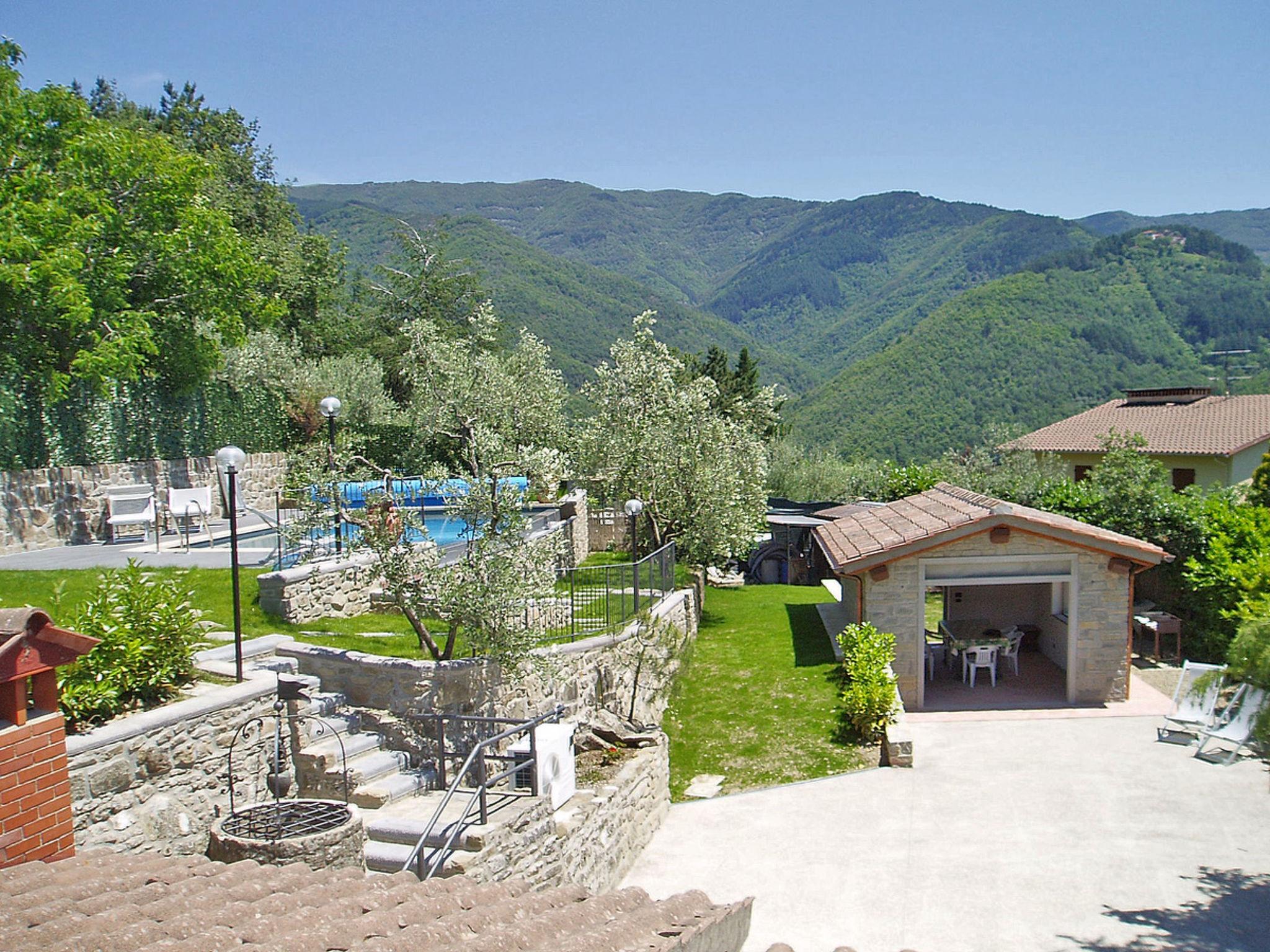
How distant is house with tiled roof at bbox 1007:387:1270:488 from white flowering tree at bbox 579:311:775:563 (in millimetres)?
19970

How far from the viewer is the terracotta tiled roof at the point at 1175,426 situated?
3853 centimetres

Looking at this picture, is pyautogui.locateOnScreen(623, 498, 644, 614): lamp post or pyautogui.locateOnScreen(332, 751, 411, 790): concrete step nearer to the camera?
pyautogui.locateOnScreen(332, 751, 411, 790): concrete step

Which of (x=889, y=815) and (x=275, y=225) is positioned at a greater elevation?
(x=275, y=225)

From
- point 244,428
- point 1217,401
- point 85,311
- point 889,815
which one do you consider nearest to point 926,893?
Answer: point 889,815

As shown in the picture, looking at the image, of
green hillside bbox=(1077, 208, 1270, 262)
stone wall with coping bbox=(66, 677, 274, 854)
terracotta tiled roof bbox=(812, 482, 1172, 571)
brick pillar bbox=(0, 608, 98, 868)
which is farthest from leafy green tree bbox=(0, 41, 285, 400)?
green hillside bbox=(1077, 208, 1270, 262)

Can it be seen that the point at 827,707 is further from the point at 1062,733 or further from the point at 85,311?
the point at 85,311

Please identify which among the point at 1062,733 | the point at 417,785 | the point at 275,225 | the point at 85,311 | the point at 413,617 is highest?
the point at 275,225

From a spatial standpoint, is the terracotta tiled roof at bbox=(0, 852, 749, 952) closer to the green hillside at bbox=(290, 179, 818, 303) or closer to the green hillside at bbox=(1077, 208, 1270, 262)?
the green hillside at bbox=(290, 179, 818, 303)

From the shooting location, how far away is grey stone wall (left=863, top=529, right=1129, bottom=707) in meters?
15.3

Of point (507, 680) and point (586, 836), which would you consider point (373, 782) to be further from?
point (586, 836)

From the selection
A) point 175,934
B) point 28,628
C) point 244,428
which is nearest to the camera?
point 175,934

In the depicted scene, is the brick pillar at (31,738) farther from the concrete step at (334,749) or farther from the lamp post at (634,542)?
the lamp post at (634,542)

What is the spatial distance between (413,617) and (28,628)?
5.81m

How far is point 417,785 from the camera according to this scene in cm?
952
